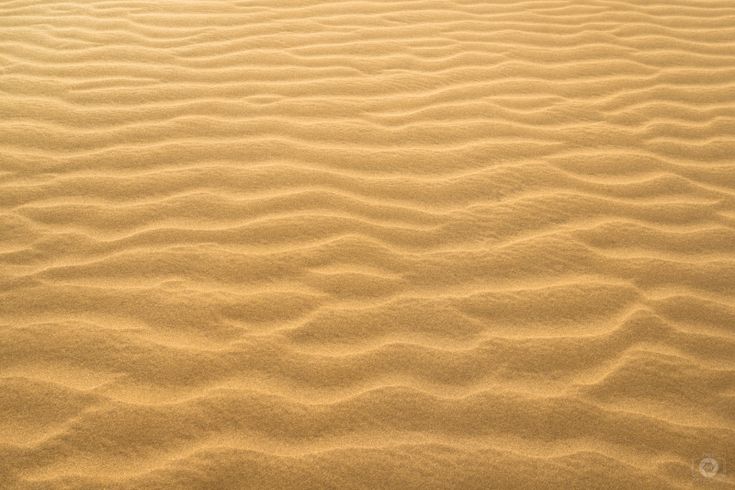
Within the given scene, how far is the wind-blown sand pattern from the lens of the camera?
70.1 inches

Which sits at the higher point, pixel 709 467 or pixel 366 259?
pixel 366 259

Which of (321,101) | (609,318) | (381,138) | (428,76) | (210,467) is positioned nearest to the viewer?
(210,467)

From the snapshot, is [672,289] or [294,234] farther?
[294,234]

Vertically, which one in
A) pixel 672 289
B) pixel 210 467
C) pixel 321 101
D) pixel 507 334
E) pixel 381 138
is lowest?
pixel 210 467

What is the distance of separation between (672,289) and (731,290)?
0.76 feet

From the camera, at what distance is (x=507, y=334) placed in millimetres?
2078

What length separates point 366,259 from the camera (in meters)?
2.35

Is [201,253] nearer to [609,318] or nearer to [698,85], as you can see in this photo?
[609,318]

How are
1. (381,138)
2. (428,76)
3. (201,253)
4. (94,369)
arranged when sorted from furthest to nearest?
(428,76)
(381,138)
(201,253)
(94,369)

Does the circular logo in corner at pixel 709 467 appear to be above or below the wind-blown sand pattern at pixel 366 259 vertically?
below

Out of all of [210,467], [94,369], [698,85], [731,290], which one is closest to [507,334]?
[731,290]

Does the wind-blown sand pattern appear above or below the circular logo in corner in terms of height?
above

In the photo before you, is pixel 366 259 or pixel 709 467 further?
pixel 366 259

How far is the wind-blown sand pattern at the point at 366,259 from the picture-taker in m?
1.78
